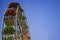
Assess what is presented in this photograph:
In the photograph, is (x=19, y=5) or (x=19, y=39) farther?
(x=19, y=5)

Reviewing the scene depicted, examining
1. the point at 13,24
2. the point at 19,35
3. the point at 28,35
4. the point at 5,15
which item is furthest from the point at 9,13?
the point at 28,35

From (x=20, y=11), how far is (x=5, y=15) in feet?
3.03

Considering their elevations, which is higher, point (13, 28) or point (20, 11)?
point (20, 11)

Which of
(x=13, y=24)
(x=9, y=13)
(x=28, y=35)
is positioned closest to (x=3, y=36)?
(x=13, y=24)

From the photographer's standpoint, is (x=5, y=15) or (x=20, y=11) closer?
(x=5, y=15)

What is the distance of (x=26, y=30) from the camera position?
666cm

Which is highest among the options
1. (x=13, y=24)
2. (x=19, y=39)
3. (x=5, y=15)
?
(x=5, y=15)

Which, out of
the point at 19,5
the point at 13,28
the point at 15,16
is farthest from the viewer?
the point at 19,5

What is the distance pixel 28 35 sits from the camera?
6.48 m

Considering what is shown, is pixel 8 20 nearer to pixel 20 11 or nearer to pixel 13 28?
pixel 13 28

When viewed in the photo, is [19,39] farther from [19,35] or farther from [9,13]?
[9,13]

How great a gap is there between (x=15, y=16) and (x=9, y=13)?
33cm

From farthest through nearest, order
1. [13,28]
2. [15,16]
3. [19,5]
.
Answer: [19,5], [15,16], [13,28]

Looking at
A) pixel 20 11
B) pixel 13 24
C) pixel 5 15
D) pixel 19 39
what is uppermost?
pixel 20 11
